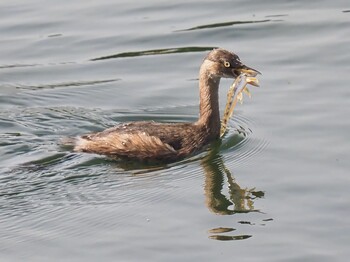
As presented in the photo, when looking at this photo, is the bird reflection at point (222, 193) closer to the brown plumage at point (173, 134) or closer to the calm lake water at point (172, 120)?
the calm lake water at point (172, 120)

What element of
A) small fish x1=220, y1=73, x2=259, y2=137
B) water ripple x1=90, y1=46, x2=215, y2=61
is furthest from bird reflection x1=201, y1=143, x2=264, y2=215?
water ripple x1=90, y1=46, x2=215, y2=61

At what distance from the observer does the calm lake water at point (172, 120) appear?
10.1m

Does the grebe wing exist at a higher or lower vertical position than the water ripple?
lower

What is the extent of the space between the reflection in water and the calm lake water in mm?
18

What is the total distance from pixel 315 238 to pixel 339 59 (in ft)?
17.0

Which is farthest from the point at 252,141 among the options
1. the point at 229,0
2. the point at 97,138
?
the point at 229,0

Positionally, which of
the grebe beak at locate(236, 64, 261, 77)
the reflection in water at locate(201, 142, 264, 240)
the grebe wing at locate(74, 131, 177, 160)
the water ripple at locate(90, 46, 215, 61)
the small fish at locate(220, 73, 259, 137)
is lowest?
Answer: the reflection in water at locate(201, 142, 264, 240)

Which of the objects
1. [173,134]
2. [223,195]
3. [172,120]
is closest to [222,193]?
[223,195]

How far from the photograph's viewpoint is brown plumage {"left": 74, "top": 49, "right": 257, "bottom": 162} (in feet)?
40.4

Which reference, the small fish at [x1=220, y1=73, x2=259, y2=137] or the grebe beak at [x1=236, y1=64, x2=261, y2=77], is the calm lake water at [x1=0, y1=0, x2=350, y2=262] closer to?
the small fish at [x1=220, y1=73, x2=259, y2=137]

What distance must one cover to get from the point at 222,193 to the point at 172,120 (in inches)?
89.0

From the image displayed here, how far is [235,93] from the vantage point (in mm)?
13031

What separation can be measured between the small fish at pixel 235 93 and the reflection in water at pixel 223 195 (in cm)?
87

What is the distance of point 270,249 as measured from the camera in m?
9.79
